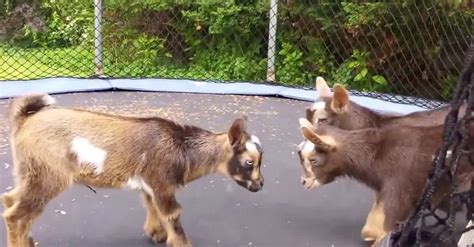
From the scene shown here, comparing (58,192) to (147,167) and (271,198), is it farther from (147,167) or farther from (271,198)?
(271,198)

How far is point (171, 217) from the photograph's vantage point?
9.29 feet

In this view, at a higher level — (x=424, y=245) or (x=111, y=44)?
(x=424, y=245)

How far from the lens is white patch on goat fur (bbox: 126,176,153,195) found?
9.22ft

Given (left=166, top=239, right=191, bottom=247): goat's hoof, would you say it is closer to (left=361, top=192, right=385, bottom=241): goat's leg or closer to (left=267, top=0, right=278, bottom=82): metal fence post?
(left=361, top=192, right=385, bottom=241): goat's leg

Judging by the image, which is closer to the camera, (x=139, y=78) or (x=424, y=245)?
(x=424, y=245)

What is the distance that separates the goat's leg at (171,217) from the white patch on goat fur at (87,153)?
0.72ft

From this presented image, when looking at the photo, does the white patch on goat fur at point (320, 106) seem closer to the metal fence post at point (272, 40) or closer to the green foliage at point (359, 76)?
the metal fence post at point (272, 40)

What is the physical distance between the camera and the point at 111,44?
738 cm

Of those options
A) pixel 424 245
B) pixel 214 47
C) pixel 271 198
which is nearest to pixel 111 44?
pixel 214 47

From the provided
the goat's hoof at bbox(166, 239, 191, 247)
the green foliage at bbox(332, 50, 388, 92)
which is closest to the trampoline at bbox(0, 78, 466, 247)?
the goat's hoof at bbox(166, 239, 191, 247)

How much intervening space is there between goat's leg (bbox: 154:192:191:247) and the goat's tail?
0.52m

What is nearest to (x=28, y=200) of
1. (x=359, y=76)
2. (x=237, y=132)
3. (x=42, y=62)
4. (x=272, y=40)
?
(x=237, y=132)

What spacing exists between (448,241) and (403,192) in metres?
0.79

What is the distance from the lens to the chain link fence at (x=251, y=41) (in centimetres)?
612
